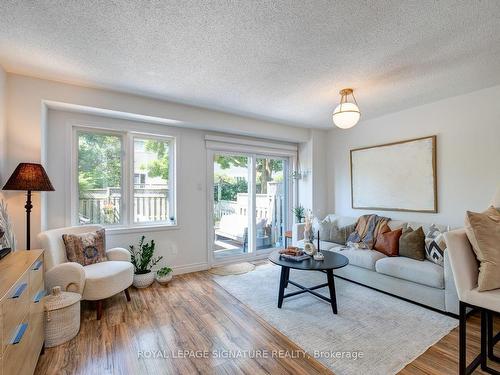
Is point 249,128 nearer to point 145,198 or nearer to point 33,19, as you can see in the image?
point 145,198

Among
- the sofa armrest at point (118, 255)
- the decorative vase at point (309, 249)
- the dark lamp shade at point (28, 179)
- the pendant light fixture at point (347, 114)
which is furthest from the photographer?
the sofa armrest at point (118, 255)

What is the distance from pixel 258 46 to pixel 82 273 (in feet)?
8.57

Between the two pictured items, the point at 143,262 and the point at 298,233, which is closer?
the point at 143,262

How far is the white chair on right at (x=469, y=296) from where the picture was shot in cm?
165

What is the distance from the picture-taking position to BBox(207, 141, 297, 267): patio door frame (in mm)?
4148

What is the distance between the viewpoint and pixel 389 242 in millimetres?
3275

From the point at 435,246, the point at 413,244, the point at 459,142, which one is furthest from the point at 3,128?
the point at 459,142

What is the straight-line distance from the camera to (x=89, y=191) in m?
3.32

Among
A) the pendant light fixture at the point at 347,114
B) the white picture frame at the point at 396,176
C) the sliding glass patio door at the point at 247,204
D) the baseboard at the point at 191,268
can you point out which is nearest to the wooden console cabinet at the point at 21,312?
the baseboard at the point at 191,268

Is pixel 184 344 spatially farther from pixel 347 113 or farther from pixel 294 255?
pixel 347 113

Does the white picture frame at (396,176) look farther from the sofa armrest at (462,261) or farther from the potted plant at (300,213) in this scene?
the sofa armrest at (462,261)

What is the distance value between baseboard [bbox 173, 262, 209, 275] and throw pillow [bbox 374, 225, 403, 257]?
2559mm

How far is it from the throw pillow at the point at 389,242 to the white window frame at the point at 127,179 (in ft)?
9.52

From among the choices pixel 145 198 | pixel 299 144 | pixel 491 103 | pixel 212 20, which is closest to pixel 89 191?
pixel 145 198
